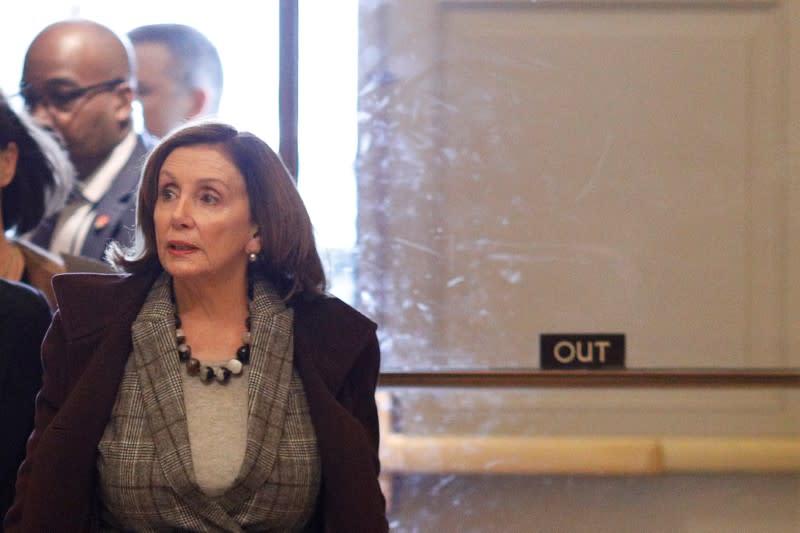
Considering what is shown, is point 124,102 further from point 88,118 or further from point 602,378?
point 602,378

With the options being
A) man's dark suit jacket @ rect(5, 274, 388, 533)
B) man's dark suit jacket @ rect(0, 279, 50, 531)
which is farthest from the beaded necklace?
man's dark suit jacket @ rect(0, 279, 50, 531)

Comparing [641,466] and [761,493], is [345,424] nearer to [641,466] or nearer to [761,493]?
[641,466]

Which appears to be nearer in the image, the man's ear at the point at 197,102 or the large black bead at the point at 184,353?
the large black bead at the point at 184,353

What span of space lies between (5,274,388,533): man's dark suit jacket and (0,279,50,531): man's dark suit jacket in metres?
0.26

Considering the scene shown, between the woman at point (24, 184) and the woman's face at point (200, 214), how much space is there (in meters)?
0.70

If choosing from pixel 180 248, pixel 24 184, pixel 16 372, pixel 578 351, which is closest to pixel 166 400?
pixel 180 248

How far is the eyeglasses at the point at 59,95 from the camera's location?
9.51 ft

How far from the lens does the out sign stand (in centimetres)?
297

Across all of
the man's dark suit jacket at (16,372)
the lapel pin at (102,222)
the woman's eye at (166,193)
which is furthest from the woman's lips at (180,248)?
the lapel pin at (102,222)

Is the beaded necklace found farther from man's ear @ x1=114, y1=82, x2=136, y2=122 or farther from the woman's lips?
man's ear @ x1=114, y1=82, x2=136, y2=122

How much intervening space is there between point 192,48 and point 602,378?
4.80 ft

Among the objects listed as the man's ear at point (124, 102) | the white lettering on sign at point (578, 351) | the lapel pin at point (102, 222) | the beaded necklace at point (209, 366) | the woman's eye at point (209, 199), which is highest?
the man's ear at point (124, 102)

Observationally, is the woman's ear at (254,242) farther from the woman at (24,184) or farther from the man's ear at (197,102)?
the man's ear at (197,102)

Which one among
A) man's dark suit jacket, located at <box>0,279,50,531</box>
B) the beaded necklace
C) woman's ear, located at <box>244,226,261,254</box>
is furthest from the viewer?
man's dark suit jacket, located at <box>0,279,50,531</box>
